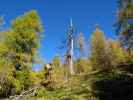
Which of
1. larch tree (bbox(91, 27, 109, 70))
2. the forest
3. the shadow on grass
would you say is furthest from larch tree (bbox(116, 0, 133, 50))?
larch tree (bbox(91, 27, 109, 70))

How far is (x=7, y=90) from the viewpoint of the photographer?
3127 cm

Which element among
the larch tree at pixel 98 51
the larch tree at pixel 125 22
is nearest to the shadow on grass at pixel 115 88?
the larch tree at pixel 125 22

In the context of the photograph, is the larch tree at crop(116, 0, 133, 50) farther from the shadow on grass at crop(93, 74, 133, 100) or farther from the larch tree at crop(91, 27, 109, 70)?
the larch tree at crop(91, 27, 109, 70)

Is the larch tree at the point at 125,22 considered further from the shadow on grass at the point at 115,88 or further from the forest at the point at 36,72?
the shadow on grass at the point at 115,88

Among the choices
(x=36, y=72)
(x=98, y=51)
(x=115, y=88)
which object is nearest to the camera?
(x=115, y=88)

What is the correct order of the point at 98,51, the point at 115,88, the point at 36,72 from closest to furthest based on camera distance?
the point at 115,88 → the point at 36,72 → the point at 98,51

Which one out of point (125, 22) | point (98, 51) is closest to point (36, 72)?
point (125, 22)

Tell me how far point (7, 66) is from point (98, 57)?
91.6 feet

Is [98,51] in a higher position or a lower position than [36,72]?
higher

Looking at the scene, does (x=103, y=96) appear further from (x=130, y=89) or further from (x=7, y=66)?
(x=7, y=66)

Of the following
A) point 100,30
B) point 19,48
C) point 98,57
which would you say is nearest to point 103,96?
point 19,48

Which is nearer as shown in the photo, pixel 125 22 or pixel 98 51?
pixel 125 22

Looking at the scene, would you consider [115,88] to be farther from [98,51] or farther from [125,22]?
[98,51]

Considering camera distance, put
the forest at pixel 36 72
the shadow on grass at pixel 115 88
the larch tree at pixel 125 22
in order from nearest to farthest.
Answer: the shadow on grass at pixel 115 88 → the forest at pixel 36 72 → the larch tree at pixel 125 22
